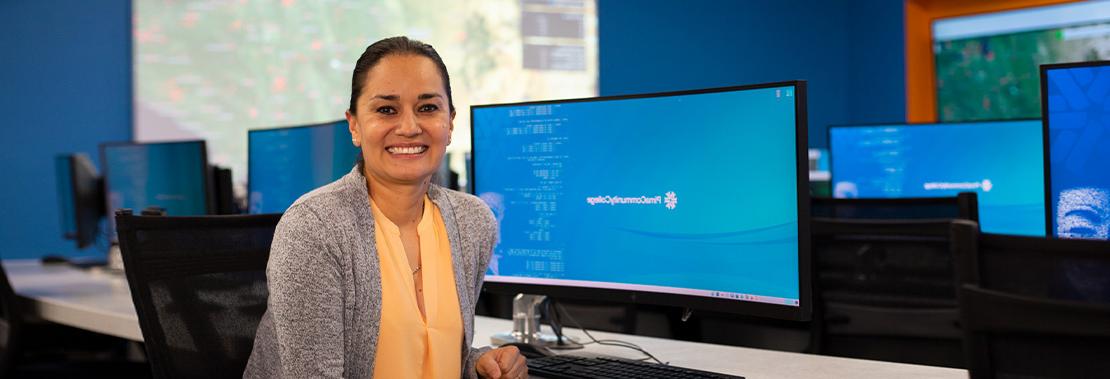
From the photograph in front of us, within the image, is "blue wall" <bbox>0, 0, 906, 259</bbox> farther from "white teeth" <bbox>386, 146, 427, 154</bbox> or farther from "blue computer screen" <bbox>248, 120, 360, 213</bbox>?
"white teeth" <bbox>386, 146, 427, 154</bbox>

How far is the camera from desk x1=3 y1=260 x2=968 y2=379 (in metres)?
1.75

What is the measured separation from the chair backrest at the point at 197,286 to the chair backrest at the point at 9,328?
4.26 ft

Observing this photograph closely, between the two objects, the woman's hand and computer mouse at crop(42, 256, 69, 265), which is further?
computer mouse at crop(42, 256, 69, 265)

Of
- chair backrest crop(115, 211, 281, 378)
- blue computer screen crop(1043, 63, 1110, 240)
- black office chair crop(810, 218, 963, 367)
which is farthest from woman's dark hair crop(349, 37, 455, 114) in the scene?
black office chair crop(810, 218, 963, 367)

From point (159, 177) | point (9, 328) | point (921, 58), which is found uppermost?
point (921, 58)

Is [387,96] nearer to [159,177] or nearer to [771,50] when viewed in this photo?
[159,177]

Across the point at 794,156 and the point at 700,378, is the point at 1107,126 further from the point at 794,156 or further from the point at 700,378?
the point at 700,378

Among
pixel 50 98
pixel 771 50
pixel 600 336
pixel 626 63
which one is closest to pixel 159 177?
pixel 50 98

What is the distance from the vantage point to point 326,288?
1.46m

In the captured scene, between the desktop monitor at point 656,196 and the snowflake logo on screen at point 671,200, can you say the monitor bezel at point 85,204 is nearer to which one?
the desktop monitor at point 656,196

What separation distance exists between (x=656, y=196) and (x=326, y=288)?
26.8 inches

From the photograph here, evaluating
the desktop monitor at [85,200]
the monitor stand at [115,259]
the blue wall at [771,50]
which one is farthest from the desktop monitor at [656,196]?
the blue wall at [771,50]

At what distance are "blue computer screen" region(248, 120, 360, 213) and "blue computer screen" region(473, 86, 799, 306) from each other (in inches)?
23.5

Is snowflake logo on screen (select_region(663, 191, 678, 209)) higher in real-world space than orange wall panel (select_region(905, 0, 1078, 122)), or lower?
lower
